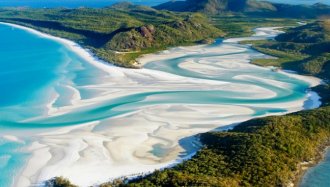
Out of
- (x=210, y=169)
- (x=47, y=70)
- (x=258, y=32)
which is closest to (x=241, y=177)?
(x=210, y=169)

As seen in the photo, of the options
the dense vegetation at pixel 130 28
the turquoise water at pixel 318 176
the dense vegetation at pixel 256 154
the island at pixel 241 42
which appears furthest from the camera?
the dense vegetation at pixel 130 28

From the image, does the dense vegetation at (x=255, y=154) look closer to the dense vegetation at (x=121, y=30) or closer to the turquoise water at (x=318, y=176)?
the turquoise water at (x=318, y=176)

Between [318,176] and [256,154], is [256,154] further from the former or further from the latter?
[318,176]

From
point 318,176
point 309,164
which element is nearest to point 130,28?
point 309,164

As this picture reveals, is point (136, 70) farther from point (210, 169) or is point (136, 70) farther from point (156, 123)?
point (210, 169)

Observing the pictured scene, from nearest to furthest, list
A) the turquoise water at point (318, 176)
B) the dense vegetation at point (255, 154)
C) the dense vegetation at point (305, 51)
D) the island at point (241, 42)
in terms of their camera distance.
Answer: the dense vegetation at point (255, 154)
the island at point (241, 42)
the turquoise water at point (318, 176)
the dense vegetation at point (305, 51)

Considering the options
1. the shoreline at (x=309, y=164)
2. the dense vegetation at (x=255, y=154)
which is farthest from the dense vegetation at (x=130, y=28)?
the shoreline at (x=309, y=164)

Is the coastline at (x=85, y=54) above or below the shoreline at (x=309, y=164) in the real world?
above
